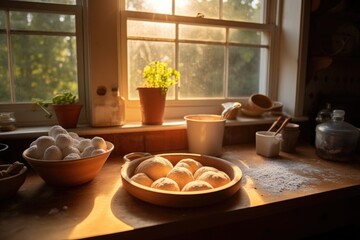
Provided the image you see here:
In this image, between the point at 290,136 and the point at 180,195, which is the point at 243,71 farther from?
the point at 180,195

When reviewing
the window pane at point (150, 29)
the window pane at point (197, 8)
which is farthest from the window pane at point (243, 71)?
the window pane at point (150, 29)

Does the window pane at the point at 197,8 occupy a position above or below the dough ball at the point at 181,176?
above

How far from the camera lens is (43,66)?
1.23 metres

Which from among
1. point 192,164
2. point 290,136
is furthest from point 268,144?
point 192,164

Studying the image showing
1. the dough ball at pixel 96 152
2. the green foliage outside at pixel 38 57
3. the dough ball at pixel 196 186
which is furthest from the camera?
the green foliage outside at pixel 38 57

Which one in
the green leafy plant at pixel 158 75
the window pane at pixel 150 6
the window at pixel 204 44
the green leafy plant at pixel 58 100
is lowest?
the green leafy plant at pixel 58 100

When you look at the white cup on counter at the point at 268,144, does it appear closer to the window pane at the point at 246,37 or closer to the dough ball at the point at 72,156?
the window pane at the point at 246,37

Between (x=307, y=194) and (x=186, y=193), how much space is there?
15.8 inches

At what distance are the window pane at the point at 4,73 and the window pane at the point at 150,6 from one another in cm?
59

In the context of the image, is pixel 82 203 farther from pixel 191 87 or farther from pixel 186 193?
pixel 191 87

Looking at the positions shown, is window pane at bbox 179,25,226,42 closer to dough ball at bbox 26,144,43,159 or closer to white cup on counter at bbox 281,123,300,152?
white cup on counter at bbox 281,123,300,152

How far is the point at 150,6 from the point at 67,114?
27.2 inches

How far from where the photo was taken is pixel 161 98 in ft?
4.05

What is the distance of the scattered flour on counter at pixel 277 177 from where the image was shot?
0.87 metres
